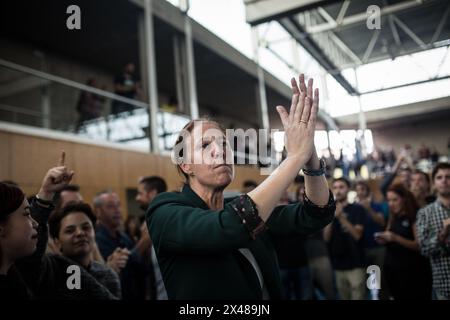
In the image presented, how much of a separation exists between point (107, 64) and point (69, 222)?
7.41 m

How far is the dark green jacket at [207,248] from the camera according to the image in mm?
785

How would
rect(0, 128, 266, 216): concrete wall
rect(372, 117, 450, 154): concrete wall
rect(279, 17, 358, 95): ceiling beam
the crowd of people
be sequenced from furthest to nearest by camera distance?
rect(372, 117, 450, 154): concrete wall, rect(279, 17, 358, 95): ceiling beam, rect(0, 128, 266, 216): concrete wall, the crowd of people

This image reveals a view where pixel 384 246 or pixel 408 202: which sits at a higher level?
pixel 408 202

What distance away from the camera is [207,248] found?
80cm

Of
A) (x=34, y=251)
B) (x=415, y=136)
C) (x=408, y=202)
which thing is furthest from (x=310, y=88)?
(x=415, y=136)

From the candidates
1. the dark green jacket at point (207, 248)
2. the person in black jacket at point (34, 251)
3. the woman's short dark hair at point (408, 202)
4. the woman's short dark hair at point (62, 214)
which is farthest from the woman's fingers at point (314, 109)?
the woman's short dark hair at point (408, 202)

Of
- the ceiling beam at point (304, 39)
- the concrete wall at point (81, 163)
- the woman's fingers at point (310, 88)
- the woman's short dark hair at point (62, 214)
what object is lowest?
the woman's short dark hair at point (62, 214)

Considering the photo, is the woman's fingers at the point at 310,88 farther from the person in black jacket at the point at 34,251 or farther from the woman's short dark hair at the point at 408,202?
the woman's short dark hair at the point at 408,202

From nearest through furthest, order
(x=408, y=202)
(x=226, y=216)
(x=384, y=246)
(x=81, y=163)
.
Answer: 1. (x=226, y=216)
2. (x=408, y=202)
3. (x=384, y=246)
4. (x=81, y=163)

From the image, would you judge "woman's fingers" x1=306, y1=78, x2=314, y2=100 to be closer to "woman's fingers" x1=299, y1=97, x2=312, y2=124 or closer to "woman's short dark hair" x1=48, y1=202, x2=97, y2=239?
"woman's fingers" x1=299, y1=97, x2=312, y2=124

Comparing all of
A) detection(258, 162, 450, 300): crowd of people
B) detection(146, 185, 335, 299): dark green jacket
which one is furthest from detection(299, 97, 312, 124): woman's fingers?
detection(258, 162, 450, 300): crowd of people

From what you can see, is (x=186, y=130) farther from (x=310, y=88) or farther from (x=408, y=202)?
(x=408, y=202)

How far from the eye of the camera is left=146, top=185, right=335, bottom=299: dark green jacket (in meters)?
0.79

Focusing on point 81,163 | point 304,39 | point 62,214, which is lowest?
point 62,214
